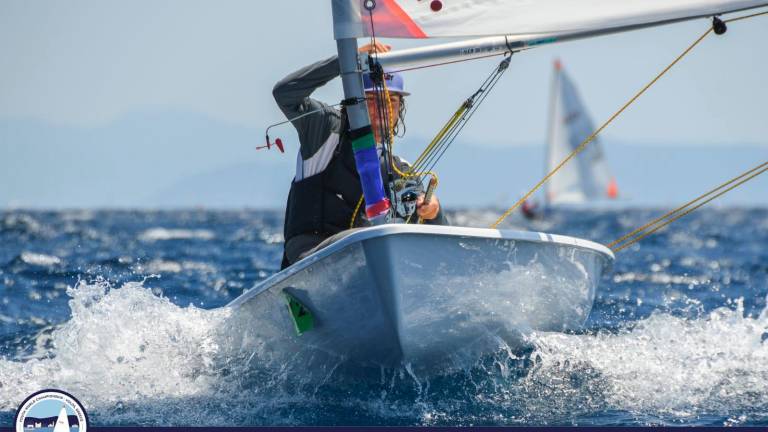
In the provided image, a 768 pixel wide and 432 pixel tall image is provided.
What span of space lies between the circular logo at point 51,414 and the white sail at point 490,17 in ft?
7.24

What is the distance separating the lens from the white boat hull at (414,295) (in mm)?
4637

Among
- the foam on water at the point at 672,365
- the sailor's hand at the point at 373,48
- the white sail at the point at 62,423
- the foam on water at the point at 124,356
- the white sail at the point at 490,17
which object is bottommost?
the foam on water at the point at 672,365

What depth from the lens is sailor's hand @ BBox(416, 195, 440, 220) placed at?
552 cm

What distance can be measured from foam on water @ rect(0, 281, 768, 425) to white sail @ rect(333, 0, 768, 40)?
1.74 m

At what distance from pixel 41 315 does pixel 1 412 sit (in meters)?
3.43

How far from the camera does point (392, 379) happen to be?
5.03 meters

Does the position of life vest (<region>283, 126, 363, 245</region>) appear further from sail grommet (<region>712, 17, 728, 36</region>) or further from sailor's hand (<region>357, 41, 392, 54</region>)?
sail grommet (<region>712, 17, 728, 36</region>)

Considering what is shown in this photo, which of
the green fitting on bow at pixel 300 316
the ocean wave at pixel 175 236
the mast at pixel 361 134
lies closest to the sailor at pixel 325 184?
the mast at pixel 361 134

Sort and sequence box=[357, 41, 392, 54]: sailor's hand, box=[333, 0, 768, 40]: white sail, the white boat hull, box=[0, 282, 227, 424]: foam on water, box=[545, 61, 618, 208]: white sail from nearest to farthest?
1. the white boat hull
2. box=[333, 0, 768, 40]: white sail
3. box=[0, 282, 227, 424]: foam on water
4. box=[357, 41, 392, 54]: sailor's hand
5. box=[545, 61, 618, 208]: white sail

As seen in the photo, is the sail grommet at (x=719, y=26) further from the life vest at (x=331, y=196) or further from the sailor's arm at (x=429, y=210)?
the life vest at (x=331, y=196)

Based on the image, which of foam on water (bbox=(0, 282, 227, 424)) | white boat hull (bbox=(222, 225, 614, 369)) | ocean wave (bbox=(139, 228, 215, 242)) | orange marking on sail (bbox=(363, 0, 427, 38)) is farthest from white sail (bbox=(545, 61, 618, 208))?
orange marking on sail (bbox=(363, 0, 427, 38))

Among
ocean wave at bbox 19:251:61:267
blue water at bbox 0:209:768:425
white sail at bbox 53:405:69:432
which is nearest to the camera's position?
white sail at bbox 53:405:69:432

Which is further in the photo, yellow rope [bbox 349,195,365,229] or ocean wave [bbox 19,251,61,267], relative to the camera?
ocean wave [bbox 19,251,61,267]

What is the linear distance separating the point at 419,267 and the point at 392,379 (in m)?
0.71
